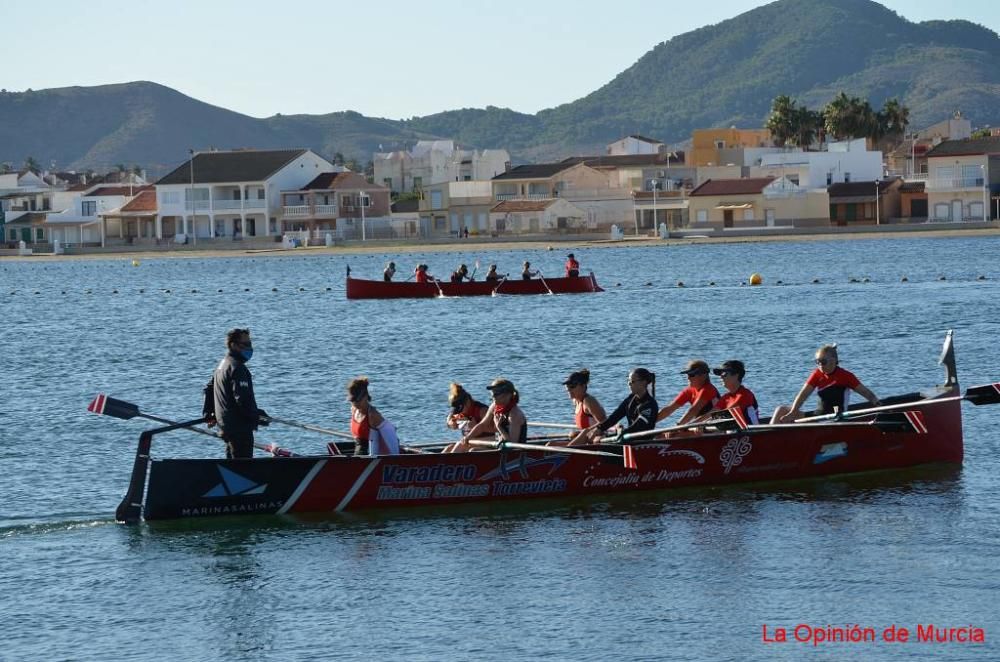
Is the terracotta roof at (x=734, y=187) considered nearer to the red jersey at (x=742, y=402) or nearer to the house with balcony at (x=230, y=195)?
the house with balcony at (x=230, y=195)

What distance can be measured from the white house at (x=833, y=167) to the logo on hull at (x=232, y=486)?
342 feet

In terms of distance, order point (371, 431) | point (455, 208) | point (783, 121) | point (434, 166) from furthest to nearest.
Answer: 1. point (434, 166)
2. point (783, 121)
3. point (455, 208)
4. point (371, 431)

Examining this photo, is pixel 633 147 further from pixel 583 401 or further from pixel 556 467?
pixel 556 467

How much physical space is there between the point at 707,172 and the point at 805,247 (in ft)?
97.9

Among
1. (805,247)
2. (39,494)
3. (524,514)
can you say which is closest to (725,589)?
(524,514)

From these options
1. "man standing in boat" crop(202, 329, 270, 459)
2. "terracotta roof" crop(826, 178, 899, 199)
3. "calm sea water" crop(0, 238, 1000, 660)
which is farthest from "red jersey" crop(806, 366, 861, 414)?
"terracotta roof" crop(826, 178, 899, 199)

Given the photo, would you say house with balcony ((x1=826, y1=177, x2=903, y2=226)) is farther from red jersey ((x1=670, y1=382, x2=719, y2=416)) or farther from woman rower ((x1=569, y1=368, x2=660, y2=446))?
woman rower ((x1=569, y1=368, x2=660, y2=446))

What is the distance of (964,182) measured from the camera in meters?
112

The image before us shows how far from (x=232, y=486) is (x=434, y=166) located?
13520 cm

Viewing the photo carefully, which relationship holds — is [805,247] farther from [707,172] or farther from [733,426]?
[733,426]

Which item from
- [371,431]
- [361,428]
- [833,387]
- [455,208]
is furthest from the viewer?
[455,208]

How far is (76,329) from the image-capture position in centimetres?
5644

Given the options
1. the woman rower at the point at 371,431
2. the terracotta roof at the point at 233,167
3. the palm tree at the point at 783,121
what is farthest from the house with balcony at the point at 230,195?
the woman rower at the point at 371,431

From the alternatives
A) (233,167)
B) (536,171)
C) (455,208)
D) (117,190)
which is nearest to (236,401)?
(455,208)
